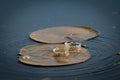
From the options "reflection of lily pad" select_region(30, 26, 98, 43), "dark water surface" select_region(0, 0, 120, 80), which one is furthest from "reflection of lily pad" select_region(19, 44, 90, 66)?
"reflection of lily pad" select_region(30, 26, 98, 43)

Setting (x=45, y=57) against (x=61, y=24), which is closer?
(x=45, y=57)

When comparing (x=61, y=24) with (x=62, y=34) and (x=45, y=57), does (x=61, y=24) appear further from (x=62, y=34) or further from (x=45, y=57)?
(x=45, y=57)

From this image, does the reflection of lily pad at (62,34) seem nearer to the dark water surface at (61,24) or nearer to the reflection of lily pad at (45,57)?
the dark water surface at (61,24)

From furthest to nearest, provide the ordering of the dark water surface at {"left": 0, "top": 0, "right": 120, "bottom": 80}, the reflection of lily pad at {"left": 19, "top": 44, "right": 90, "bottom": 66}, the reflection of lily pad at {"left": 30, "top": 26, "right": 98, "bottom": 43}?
the reflection of lily pad at {"left": 30, "top": 26, "right": 98, "bottom": 43}, the reflection of lily pad at {"left": 19, "top": 44, "right": 90, "bottom": 66}, the dark water surface at {"left": 0, "top": 0, "right": 120, "bottom": 80}

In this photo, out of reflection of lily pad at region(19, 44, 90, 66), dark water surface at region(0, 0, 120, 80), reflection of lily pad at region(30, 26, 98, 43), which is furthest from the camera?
reflection of lily pad at region(30, 26, 98, 43)

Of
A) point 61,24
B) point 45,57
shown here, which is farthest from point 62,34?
point 45,57

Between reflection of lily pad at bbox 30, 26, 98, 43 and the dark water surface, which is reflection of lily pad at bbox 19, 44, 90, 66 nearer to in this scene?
the dark water surface

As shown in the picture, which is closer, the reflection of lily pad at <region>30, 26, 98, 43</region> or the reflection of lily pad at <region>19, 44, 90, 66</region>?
the reflection of lily pad at <region>19, 44, 90, 66</region>
